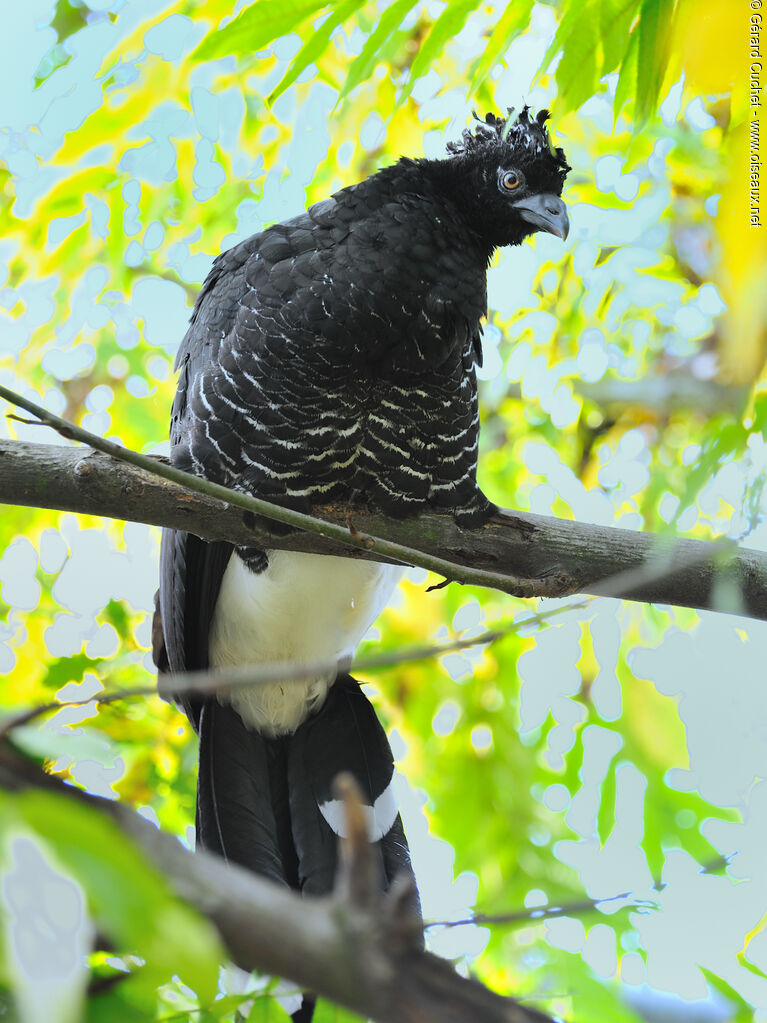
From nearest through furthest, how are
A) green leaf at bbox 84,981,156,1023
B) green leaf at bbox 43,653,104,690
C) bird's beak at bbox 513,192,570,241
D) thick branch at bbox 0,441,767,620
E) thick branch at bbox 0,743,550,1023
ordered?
thick branch at bbox 0,743,550,1023
green leaf at bbox 84,981,156,1023
thick branch at bbox 0,441,767,620
bird's beak at bbox 513,192,570,241
green leaf at bbox 43,653,104,690

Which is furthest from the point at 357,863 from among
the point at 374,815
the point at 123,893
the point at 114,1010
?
the point at 374,815

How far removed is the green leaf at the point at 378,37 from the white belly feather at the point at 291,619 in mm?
1502

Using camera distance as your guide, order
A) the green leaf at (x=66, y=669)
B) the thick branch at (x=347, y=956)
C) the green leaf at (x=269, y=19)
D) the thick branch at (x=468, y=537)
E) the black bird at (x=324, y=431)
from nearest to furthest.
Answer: the thick branch at (x=347, y=956) < the green leaf at (x=269, y=19) < the thick branch at (x=468, y=537) < the black bird at (x=324, y=431) < the green leaf at (x=66, y=669)

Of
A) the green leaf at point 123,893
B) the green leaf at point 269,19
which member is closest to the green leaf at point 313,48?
the green leaf at point 269,19

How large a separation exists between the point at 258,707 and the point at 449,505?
3.28 feet

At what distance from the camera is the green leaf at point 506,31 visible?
1704mm

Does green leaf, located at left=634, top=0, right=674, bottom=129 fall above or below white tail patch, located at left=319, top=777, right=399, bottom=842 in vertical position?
above

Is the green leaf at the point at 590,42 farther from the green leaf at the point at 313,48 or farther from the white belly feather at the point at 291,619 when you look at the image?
the white belly feather at the point at 291,619

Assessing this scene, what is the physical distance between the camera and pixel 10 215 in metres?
3.46

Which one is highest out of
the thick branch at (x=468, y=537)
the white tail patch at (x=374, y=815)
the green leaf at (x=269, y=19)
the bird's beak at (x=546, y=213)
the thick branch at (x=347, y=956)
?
the bird's beak at (x=546, y=213)

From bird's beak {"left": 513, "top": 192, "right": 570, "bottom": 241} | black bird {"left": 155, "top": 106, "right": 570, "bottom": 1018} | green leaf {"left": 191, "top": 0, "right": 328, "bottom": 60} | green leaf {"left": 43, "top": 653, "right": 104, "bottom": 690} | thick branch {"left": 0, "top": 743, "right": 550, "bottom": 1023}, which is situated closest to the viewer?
thick branch {"left": 0, "top": 743, "right": 550, "bottom": 1023}

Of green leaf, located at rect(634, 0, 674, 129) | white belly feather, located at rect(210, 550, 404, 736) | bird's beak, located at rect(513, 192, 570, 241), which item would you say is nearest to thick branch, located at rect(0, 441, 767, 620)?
white belly feather, located at rect(210, 550, 404, 736)

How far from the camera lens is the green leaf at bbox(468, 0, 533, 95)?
1704 millimetres

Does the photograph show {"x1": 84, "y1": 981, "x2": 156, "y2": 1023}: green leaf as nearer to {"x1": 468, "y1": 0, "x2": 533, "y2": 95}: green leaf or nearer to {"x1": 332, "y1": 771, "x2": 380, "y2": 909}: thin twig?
{"x1": 332, "y1": 771, "x2": 380, "y2": 909}: thin twig
